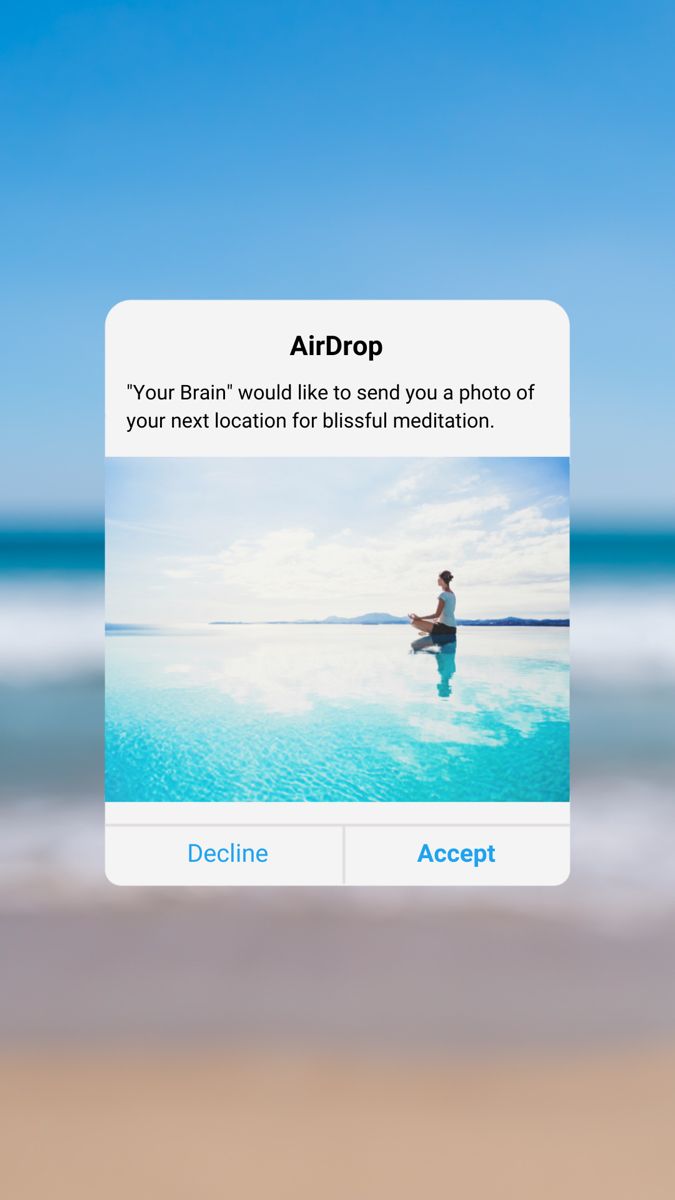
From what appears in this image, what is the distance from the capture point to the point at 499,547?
1.69 m

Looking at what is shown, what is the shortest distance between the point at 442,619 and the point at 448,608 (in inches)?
0.9

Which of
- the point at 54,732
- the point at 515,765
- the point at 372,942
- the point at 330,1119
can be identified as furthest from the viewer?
the point at 54,732

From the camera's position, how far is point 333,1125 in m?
1.51

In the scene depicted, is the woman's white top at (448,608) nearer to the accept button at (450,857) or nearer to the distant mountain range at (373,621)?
the distant mountain range at (373,621)

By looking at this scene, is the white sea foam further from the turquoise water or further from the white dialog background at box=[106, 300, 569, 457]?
the white dialog background at box=[106, 300, 569, 457]

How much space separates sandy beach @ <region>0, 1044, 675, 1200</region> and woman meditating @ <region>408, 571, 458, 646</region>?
2.41 ft

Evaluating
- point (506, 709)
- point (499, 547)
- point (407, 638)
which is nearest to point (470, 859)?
point (506, 709)

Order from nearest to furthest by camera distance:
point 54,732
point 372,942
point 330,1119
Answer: point 330,1119
point 372,942
point 54,732

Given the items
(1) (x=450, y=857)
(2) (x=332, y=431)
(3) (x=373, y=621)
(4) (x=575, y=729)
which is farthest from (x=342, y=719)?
(4) (x=575, y=729)

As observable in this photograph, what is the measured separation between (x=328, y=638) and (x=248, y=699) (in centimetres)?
19

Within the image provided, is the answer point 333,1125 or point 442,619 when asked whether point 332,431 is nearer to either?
point 442,619

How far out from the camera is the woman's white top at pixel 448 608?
1.70 meters

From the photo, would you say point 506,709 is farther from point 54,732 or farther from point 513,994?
point 54,732
